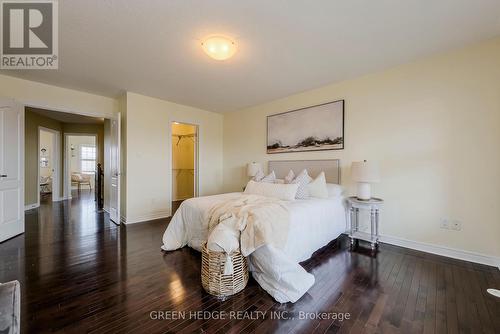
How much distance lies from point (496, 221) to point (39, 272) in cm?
483

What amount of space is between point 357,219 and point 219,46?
2970mm

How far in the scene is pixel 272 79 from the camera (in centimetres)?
330

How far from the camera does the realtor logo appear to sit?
187 centimetres

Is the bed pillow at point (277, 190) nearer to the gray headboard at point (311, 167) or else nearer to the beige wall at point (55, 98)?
the gray headboard at point (311, 167)

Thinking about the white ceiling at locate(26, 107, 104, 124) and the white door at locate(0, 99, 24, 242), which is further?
the white ceiling at locate(26, 107, 104, 124)

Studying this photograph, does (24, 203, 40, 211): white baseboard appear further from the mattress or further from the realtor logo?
the mattress

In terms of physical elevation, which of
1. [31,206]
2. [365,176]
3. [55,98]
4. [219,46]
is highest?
[219,46]

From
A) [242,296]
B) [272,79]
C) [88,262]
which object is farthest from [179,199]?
[242,296]

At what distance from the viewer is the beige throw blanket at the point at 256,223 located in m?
1.81

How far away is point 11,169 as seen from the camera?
9.98 ft

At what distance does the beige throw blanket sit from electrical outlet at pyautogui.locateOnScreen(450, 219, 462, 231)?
6.78 ft

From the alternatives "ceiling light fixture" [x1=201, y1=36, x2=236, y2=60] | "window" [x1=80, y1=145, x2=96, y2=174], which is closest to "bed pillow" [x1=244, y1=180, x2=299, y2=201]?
"ceiling light fixture" [x1=201, y1=36, x2=236, y2=60]

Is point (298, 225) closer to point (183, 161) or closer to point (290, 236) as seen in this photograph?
point (290, 236)

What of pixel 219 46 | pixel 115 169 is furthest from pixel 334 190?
pixel 115 169
